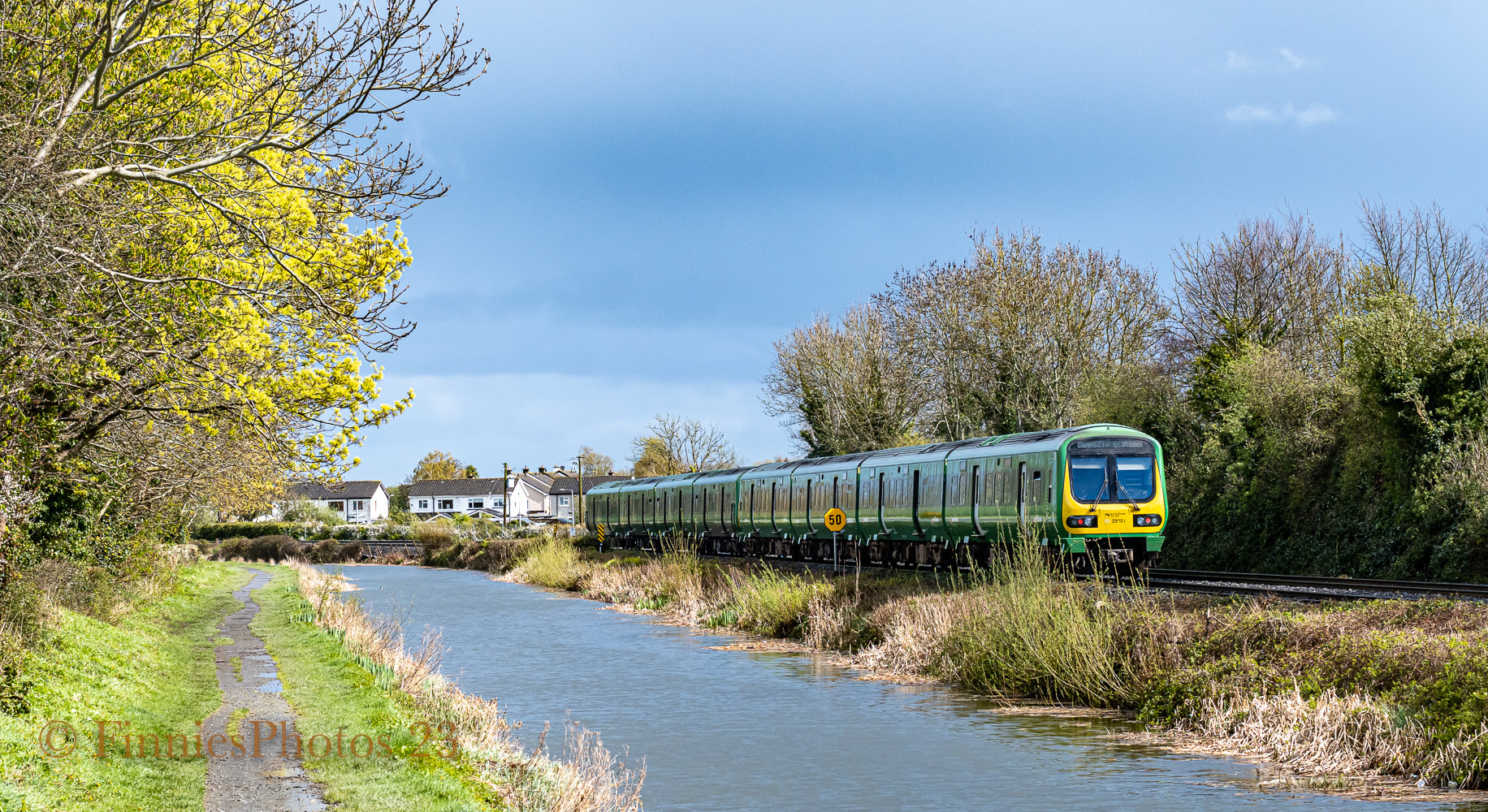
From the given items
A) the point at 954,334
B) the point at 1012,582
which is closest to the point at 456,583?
the point at 954,334

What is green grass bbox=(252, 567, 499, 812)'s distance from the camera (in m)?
9.99

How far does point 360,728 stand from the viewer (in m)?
13.0

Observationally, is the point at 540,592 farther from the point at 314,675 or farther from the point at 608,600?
the point at 314,675

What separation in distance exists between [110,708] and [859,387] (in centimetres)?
3985

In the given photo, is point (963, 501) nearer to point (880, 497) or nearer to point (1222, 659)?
point (880, 497)

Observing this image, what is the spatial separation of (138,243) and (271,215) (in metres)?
1.38

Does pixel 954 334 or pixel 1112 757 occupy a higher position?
pixel 954 334

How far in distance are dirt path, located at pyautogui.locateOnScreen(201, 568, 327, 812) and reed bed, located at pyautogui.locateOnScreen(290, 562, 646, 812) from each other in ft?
4.77

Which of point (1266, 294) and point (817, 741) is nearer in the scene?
point (817, 741)

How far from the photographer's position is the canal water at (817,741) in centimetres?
1181

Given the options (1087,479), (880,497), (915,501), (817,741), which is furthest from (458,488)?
(817,741)

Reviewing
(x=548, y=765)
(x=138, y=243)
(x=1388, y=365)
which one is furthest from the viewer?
(x=1388, y=365)

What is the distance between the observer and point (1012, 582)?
1689cm

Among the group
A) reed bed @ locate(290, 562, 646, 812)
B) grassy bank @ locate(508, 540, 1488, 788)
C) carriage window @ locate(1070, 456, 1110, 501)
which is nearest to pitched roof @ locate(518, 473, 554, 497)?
carriage window @ locate(1070, 456, 1110, 501)
